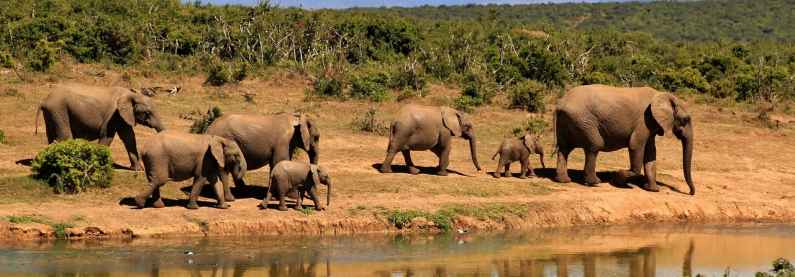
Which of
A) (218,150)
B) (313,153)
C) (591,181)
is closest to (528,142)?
(591,181)

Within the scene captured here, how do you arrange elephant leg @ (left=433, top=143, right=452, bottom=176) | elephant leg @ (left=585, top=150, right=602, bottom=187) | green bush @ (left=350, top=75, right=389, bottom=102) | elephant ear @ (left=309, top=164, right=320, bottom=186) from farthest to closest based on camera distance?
green bush @ (left=350, top=75, right=389, bottom=102) → elephant leg @ (left=585, top=150, right=602, bottom=187) → elephant leg @ (left=433, top=143, right=452, bottom=176) → elephant ear @ (left=309, top=164, right=320, bottom=186)

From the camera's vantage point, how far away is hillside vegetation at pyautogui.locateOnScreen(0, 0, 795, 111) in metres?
33.7

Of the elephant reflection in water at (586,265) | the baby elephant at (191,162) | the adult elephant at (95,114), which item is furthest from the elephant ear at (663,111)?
the adult elephant at (95,114)

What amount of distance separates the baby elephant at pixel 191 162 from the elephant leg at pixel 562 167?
696cm

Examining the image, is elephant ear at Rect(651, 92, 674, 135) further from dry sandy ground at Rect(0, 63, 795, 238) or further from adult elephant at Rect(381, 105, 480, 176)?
adult elephant at Rect(381, 105, 480, 176)

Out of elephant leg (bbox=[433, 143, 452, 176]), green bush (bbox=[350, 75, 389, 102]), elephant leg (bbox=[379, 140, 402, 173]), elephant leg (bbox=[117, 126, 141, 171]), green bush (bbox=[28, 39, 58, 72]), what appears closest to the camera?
elephant leg (bbox=[117, 126, 141, 171])

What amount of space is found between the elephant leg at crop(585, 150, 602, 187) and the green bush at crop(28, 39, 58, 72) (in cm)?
1497

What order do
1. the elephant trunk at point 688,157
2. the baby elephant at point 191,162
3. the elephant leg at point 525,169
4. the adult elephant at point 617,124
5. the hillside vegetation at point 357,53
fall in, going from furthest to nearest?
the hillside vegetation at point 357,53 → the elephant trunk at point 688,157 → the elephant leg at point 525,169 → the adult elephant at point 617,124 → the baby elephant at point 191,162

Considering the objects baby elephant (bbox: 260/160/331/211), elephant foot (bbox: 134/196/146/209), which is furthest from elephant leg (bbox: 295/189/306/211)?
elephant foot (bbox: 134/196/146/209)

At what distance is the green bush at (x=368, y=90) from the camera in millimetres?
32688

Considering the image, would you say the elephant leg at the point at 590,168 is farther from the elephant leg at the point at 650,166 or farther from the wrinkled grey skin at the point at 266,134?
the wrinkled grey skin at the point at 266,134

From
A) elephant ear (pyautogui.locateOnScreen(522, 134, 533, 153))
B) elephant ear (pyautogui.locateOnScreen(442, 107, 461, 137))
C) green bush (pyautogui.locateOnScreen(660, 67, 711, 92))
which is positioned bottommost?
green bush (pyautogui.locateOnScreen(660, 67, 711, 92))

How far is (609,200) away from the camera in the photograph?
907 inches

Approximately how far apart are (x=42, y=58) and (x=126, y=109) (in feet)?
34.8
